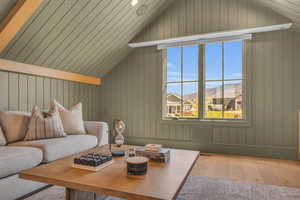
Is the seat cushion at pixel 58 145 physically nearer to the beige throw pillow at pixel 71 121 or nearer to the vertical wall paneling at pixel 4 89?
the beige throw pillow at pixel 71 121

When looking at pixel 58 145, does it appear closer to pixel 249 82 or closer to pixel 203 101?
pixel 203 101

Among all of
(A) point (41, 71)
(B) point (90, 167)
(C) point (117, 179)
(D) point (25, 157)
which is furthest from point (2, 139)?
(C) point (117, 179)

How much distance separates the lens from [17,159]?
5.23 feet

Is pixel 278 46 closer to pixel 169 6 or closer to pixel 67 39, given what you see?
pixel 169 6

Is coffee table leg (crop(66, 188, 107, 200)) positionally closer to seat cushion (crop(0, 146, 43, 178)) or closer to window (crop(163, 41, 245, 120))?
seat cushion (crop(0, 146, 43, 178))

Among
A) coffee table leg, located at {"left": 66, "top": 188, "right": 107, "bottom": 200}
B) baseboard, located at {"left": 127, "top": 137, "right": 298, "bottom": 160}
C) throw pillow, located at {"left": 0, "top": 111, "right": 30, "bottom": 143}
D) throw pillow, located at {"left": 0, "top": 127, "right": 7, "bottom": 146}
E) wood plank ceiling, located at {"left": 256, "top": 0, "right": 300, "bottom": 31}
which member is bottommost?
baseboard, located at {"left": 127, "top": 137, "right": 298, "bottom": 160}

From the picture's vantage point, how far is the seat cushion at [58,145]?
6.18ft

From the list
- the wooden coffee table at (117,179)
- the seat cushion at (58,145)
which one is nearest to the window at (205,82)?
the seat cushion at (58,145)

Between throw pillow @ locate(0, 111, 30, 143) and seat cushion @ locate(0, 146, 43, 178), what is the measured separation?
43 centimetres

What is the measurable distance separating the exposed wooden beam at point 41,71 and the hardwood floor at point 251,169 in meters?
2.66

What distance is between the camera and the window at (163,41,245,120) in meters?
3.30

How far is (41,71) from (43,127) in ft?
3.55

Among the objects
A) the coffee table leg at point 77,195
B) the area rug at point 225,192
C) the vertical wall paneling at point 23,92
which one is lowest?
the area rug at point 225,192

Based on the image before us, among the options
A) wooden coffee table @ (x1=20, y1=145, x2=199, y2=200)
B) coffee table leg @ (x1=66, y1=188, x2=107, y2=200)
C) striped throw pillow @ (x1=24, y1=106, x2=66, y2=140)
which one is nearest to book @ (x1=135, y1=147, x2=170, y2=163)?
wooden coffee table @ (x1=20, y1=145, x2=199, y2=200)
